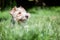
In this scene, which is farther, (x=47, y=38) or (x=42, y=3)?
(x=42, y=3)

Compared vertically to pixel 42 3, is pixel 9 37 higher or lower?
higher

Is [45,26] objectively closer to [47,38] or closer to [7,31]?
[47,38]

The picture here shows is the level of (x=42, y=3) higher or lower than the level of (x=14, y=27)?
lower

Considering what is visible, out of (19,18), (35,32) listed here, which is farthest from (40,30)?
(19,18)

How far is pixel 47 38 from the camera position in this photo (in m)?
5.81

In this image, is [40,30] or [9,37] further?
[40,30]

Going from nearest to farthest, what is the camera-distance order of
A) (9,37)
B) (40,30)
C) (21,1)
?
(9,37) → (40,30) → (21,1)

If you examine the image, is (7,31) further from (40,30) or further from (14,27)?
(40,30)

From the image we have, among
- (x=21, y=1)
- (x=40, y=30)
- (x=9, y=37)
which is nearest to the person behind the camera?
(x=9, y=37)

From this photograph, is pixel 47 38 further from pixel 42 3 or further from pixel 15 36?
pixel 42 3

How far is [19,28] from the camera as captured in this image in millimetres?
5812

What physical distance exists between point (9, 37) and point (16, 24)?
59cm

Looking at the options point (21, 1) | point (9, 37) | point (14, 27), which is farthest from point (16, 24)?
point (21, 1)

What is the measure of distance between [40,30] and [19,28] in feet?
1.39
